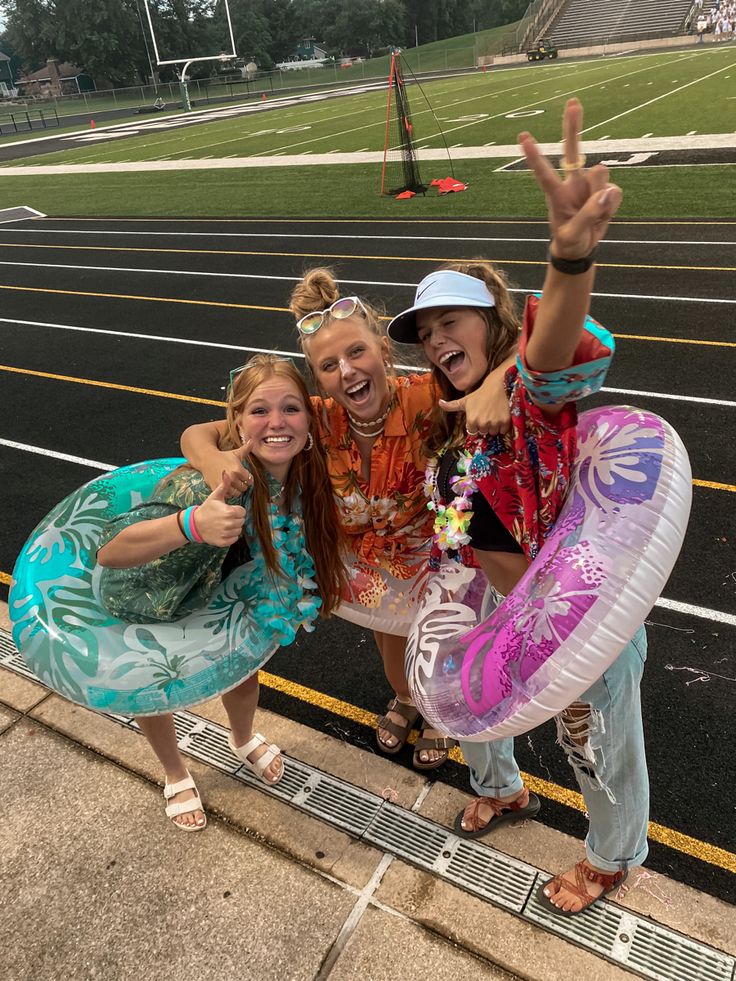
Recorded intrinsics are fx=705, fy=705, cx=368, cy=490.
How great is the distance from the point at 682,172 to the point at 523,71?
37.5m

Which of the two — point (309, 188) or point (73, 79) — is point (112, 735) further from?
point (73, 79)

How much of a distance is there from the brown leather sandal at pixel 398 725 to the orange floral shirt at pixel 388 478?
0.98m

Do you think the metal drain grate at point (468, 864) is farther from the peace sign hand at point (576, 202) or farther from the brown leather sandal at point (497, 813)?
the peace sign hand at point (576, 202)

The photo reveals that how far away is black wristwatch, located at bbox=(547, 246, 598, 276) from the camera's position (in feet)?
4.94

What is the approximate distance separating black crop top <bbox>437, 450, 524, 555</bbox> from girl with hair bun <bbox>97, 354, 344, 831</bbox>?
474 mm

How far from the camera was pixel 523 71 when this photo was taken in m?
45.5

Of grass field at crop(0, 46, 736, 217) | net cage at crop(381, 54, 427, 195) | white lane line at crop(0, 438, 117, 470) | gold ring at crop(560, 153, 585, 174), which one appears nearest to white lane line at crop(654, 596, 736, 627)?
gold ring at crop(560, 153, 585, 174)

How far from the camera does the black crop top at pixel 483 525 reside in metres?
2.08

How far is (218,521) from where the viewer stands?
2.00m

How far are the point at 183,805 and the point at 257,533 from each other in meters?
1.26

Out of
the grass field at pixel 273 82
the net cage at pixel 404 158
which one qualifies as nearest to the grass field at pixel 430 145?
the net cage at pixel 404 158

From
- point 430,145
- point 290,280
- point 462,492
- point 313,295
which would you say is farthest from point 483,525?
point 430,145

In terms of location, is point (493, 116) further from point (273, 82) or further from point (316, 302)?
point (273, 82)

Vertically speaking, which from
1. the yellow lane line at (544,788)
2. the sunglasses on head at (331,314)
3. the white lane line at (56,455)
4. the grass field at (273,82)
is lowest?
the yellow lane line at (544,788)
